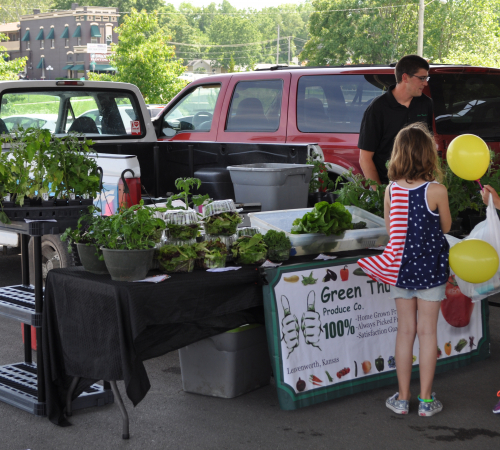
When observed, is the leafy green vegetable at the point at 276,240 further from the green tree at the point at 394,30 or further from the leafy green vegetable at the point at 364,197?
the green tree at the point at 394,30

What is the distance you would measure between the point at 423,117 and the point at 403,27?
35844 mm

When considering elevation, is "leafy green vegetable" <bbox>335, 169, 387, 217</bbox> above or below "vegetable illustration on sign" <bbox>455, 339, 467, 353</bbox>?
above

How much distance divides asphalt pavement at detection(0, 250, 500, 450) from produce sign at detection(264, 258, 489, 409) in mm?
134

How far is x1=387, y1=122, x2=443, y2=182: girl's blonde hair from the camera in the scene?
143 inches

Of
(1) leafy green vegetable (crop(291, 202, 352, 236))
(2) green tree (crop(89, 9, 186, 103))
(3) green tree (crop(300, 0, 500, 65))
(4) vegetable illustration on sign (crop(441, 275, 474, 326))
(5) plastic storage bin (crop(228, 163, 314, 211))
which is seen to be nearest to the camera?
(1) leafy green vegetable (crop(291, 202, 352, 236))

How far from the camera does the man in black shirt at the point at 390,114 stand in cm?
508

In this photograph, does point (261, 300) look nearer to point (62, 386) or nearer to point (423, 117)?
point (62, 386)

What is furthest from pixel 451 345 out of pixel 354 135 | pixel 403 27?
pixel 403 27

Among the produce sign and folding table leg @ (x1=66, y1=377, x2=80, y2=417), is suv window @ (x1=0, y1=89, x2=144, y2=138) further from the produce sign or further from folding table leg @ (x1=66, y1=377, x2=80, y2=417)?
the produce sign

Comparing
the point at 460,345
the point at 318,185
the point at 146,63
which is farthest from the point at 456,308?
the point at 146,63

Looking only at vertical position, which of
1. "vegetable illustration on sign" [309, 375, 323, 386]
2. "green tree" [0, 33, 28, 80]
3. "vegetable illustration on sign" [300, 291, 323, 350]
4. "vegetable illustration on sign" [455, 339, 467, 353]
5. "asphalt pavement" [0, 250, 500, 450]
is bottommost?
"asphalt pavement" [0, 250, 500, 450]

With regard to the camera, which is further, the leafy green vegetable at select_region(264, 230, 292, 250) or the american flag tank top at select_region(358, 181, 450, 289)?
the leafy green vegetable at select_region(264, 230, 292, 250)

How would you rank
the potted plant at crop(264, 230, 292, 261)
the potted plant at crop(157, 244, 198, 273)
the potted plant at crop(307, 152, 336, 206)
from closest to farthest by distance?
the potted plant at crop(157, 244, 198, 273)
the potted plant at crop(264, 230, 292, 261)
the potted plant at crop(307, 152, 336, 206)


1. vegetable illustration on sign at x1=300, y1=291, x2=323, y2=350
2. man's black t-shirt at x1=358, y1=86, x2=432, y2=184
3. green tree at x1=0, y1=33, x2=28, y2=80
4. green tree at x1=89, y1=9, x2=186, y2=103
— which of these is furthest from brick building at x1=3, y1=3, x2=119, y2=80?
vegetable illustration on sign at x1=300, y1=291, x2=323, y2=350
